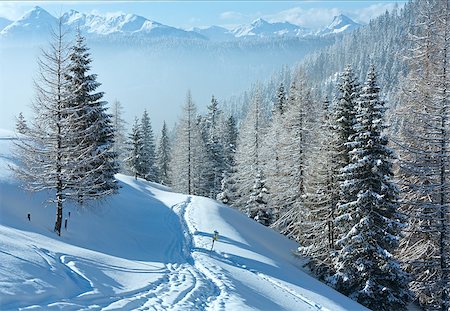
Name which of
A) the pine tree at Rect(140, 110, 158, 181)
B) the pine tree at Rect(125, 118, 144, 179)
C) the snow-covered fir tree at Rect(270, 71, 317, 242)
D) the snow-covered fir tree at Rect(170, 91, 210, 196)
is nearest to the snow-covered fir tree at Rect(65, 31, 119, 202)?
the snow-covered fir tree at Rect(270, 71, 317, 242)

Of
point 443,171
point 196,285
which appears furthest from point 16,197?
point 443,171

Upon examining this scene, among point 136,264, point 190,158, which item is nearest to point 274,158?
point 190,158

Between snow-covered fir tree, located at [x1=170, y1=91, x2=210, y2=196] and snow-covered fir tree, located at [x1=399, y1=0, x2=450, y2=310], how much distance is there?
86.9 ft

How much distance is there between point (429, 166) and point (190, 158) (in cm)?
3157

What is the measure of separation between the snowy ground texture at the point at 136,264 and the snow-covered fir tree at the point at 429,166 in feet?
17.3

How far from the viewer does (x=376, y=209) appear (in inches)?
856

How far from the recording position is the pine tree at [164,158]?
221 feet

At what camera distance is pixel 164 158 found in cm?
6850

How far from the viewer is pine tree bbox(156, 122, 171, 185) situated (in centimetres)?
6725

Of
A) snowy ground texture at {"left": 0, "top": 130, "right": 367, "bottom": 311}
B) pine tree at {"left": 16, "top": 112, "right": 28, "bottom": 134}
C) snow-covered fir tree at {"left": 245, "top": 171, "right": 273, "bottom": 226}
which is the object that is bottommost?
snow-covered fir tree at {"left": 245, "top": 171, "right": 273, "bottom": 226}

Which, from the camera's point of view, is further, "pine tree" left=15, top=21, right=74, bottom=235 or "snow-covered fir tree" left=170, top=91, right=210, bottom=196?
"snow-covered fir tree" left=170, top=91, right=210, bottom=196

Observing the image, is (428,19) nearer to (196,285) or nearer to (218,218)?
(218,218)

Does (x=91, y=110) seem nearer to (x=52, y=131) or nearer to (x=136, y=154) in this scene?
(x=52, y=131)

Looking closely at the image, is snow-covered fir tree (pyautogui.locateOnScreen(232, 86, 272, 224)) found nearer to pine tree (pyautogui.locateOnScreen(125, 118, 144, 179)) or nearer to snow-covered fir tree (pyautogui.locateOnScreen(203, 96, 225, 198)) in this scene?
snow-covered fir tree (pyautogui.locateOnScreen(203, 96, 225, 198))
